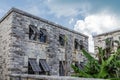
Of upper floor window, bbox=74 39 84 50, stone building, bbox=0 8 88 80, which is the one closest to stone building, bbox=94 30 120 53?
upper floor window, bbox=74 39 84 50

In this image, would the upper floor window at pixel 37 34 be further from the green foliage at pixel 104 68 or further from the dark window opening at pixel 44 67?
the green foliage at pixel 104 68

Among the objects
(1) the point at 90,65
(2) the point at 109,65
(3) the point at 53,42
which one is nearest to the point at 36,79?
(1) the point at 90,65

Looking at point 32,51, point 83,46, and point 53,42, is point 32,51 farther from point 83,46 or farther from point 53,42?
point 83,46

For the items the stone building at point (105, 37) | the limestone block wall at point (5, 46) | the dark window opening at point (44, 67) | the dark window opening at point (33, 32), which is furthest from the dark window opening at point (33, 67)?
the stone building at point (105, 37)

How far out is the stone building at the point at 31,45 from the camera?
12.8 metres

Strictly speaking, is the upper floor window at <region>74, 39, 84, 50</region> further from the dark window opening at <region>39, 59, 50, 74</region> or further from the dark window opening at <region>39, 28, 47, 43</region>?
the dark window opening at <region>39, 59, 50, 74</region>

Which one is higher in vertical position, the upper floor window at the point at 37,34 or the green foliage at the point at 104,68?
the upper floor window at the point at 37,34

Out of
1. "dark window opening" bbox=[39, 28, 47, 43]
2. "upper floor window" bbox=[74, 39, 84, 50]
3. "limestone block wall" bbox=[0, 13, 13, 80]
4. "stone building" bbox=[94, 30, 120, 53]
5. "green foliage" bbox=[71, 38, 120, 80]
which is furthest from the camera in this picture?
"stone building" bbox=[94, 30, 120, 53]

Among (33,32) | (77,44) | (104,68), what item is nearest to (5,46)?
(33,32)

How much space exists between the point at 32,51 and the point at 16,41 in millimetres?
1788

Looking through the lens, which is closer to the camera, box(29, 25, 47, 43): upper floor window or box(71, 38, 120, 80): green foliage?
box(71, 38, 120, 80): green foliage

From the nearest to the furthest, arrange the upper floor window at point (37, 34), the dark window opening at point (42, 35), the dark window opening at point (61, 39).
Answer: the upper floor window at point (37, 34), the dark window opening at point (42, 35), the dark window opening at point (61, 39)

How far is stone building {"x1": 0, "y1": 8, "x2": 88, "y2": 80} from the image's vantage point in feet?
42.1

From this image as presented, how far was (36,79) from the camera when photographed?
6.23 meters
